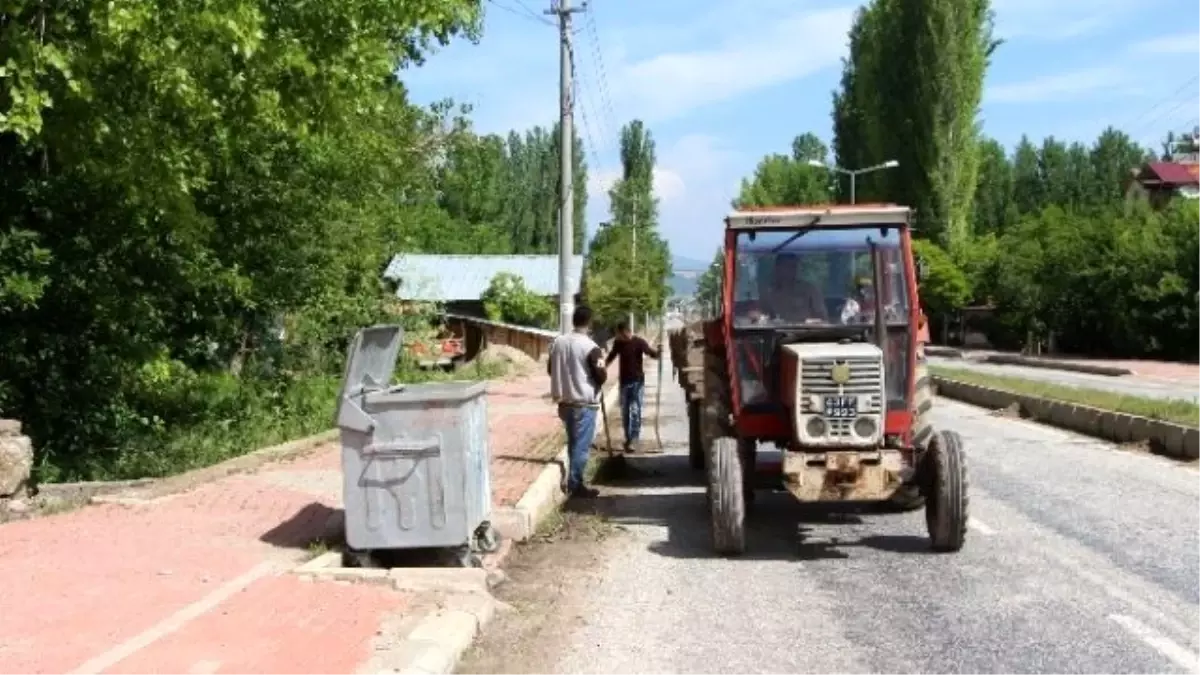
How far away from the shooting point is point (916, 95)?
6481 cm

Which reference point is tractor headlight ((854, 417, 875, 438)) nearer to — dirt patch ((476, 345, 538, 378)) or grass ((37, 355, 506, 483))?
grass ((37, 355, 506, 483))

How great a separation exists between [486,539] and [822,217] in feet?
12.4

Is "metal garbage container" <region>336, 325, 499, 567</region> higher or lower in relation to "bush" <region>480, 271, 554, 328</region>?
lower

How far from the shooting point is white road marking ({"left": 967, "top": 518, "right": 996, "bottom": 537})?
34.6ft

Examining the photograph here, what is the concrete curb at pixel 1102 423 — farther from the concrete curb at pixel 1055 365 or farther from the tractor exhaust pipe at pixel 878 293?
the concrete curb at pixel 1055 365

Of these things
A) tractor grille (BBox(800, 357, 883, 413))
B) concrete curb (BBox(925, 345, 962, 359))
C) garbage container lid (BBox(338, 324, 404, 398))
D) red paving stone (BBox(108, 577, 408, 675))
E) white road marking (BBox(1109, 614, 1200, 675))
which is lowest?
concrete curb (BBox(925, 345, 962, 359))

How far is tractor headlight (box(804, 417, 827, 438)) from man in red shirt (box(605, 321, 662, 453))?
6309 millimetres

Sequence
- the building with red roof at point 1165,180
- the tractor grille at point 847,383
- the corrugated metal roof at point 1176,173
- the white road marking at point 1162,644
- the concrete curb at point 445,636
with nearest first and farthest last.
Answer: the concrete curb at point 445,636 → the white road marking at point 1162,644 → the tractor grille at point 847,383 → the building with red roof at point 1165,180 → the corrugated metal roof at point 1176,173

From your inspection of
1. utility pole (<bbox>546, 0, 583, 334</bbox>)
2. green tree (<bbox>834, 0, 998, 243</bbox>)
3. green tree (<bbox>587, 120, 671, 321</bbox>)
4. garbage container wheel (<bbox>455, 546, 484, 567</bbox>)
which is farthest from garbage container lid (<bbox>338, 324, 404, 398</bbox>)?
green tree (<bbox>834, 0, 998, 243</bbox>)

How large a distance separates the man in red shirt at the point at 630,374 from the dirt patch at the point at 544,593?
4637 millimetres

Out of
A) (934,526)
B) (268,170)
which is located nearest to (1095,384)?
(268,170)

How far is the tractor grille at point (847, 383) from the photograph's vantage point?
9820mm

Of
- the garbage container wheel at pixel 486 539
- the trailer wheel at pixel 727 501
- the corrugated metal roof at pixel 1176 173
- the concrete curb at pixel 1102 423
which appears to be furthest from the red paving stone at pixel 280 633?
the corrugated metal roof at pixel 1176 173

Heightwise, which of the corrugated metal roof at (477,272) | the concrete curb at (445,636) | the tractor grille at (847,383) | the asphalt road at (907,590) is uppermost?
the corrugated metal roof at (477,272)
